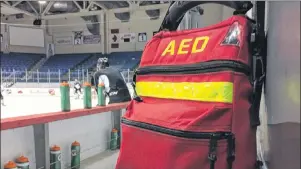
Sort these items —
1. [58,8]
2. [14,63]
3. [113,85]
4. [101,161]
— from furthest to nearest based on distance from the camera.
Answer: [58,8] < [14,63] < [113,85] < [101,161]

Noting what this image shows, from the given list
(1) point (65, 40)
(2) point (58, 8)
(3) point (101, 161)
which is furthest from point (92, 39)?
(3) point (101, 161)

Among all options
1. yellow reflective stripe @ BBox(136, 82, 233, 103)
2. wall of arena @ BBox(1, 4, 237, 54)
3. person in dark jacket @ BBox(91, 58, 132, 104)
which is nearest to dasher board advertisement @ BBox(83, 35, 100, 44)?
wall of arena @ BBox(1, 4, 237, 54)

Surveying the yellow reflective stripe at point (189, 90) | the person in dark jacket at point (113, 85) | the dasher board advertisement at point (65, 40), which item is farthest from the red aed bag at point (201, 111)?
the dasher board advertisement at point (65, 40)

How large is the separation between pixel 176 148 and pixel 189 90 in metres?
0.11

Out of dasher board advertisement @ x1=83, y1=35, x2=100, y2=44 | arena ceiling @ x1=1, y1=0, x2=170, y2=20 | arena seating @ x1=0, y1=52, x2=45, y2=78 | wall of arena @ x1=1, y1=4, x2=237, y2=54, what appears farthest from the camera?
dasher board advertisement @ x1=83, y1=35, x2=100, y2=44

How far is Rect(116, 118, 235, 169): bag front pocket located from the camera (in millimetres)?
475

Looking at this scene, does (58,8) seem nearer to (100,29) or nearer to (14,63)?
(100,29)

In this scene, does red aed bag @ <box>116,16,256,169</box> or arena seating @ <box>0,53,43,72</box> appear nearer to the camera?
red aed bag @ <box>116,16,256,169</box>

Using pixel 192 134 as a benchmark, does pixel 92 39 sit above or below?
above

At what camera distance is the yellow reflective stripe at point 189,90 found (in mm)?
486

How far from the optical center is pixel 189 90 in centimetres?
55

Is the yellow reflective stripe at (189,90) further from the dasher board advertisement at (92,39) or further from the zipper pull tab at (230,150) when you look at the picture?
the dasher board advertisement at (92,39)

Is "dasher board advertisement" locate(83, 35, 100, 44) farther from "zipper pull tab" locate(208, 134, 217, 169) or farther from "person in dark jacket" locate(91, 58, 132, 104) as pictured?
"zipper pull tab" locate(208, 134, 217, 169)

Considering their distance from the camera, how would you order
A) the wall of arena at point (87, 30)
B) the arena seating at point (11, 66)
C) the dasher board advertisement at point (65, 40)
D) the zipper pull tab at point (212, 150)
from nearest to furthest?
the zipper pull tab at point (212, 150) < the arena seating at point (11, 66) < the wall of arena at point (87, 30) < the dasher board advertisement at point (65, 40)
